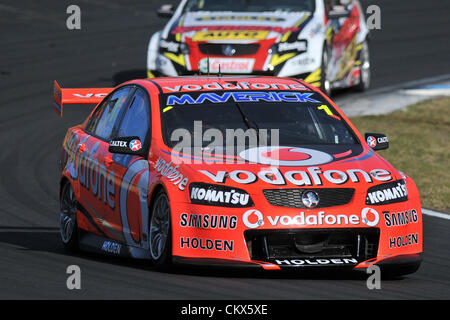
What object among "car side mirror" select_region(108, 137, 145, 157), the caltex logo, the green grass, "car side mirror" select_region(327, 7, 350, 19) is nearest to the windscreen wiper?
"car side mirror" select_region(108, 137, 145, 157)

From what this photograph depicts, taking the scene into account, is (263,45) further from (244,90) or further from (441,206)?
(244,90)

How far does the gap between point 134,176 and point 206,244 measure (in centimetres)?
103

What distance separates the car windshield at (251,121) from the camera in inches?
349

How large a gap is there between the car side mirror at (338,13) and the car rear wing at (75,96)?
22.7 feet

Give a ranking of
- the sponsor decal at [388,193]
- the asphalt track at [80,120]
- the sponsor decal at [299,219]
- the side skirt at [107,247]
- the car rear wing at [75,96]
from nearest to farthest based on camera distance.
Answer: the asphalt track at [80,120], the sponsor decal at [299,219], the sponsor decal at [388,193], the side skirt at [107,247], the car rear wing at [75,96]

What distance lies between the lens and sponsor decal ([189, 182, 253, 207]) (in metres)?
7.98

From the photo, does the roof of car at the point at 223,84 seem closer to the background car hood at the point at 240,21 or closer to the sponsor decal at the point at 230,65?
the sponsor decal at the point at 230,65

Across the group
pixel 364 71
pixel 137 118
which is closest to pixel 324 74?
pixel 364 71

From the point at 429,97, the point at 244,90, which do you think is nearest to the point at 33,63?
the point at 429,97

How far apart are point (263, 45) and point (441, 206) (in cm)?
455

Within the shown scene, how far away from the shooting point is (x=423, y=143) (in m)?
15.5

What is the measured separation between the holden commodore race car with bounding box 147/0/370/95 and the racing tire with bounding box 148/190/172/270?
7301 mm

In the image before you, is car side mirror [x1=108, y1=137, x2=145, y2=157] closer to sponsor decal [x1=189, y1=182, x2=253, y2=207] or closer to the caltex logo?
sponsor decal [x1=189, y1=182, x2=253, y2=207]

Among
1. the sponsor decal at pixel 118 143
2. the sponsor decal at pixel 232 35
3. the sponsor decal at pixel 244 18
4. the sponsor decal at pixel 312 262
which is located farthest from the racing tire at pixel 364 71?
the sponsor decal at pixel 312 262
